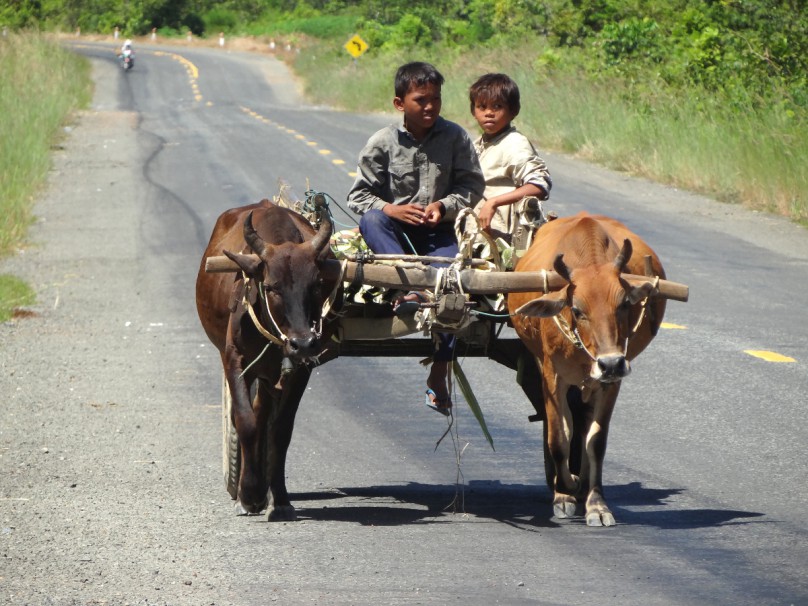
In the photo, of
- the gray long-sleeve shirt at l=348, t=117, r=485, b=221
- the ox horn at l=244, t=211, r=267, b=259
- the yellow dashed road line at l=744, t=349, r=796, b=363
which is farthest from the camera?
the yellow dashed road line at l=744, t=349, r=796, b=363

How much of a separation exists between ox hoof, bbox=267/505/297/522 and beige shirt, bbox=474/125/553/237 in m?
2.09

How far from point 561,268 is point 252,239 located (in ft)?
4.88

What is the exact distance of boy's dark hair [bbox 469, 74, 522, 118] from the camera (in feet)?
27.8

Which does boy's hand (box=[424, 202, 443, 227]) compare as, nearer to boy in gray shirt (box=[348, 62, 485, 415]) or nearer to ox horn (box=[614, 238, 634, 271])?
boy in gray shirt (box=[348, 62, 485, 415])

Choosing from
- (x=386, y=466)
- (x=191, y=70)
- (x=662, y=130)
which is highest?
(x=662, y=130)

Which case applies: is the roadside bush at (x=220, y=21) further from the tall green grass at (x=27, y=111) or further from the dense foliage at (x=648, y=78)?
the dense foliage at (x=648, y=78)

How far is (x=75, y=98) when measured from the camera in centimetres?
4238

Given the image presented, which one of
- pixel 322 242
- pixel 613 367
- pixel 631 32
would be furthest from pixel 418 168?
pixel 631 32

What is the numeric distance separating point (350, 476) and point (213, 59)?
6113 cm

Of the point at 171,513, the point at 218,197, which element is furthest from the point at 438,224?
the point at 218,197

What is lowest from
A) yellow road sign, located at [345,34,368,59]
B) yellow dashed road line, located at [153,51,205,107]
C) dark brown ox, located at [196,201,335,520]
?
yellow dashed road line, located at [153,51,205,107]

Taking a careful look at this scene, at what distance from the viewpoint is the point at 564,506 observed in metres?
7.54

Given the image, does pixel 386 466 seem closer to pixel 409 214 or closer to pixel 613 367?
pixel 409 214

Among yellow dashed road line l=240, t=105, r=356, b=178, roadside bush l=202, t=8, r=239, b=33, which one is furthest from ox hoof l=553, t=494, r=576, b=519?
roadside bush l=202, t=8, r=239, b=33
